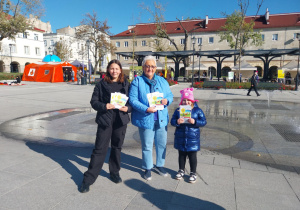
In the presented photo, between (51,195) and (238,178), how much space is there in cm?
269

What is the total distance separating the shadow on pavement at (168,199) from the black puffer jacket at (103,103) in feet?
3.16

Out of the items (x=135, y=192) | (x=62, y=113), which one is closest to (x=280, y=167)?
(x=135, y=192)

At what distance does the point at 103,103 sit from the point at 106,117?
197 millimetres

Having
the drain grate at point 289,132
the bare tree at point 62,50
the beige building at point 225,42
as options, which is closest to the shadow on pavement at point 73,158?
the drain grate at point 289,132

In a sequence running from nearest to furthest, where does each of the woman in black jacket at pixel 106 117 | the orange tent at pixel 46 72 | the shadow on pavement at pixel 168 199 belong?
1. the shadow on pavement at pixel 168 199
2. the woman in black jacket at pixel 106 117
3. the orange tent at pixel 46 72

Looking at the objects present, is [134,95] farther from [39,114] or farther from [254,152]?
[39,114]

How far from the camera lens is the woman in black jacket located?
323cm

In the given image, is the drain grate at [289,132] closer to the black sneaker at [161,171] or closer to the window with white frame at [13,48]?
the black sneaker at [161,171]

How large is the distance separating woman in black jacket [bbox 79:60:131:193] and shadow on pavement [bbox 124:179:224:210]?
0.44m

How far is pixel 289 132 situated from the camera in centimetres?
663

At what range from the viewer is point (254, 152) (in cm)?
494

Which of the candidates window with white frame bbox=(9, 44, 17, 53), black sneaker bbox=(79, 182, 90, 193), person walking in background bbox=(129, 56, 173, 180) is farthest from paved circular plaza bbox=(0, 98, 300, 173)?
window with white frame bbox=(9, 44, 17, 53)

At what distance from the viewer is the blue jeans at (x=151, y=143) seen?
3471 mm

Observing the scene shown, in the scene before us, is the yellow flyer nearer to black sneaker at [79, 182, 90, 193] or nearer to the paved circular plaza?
black sneaker at [79, 182, 90, 193]
